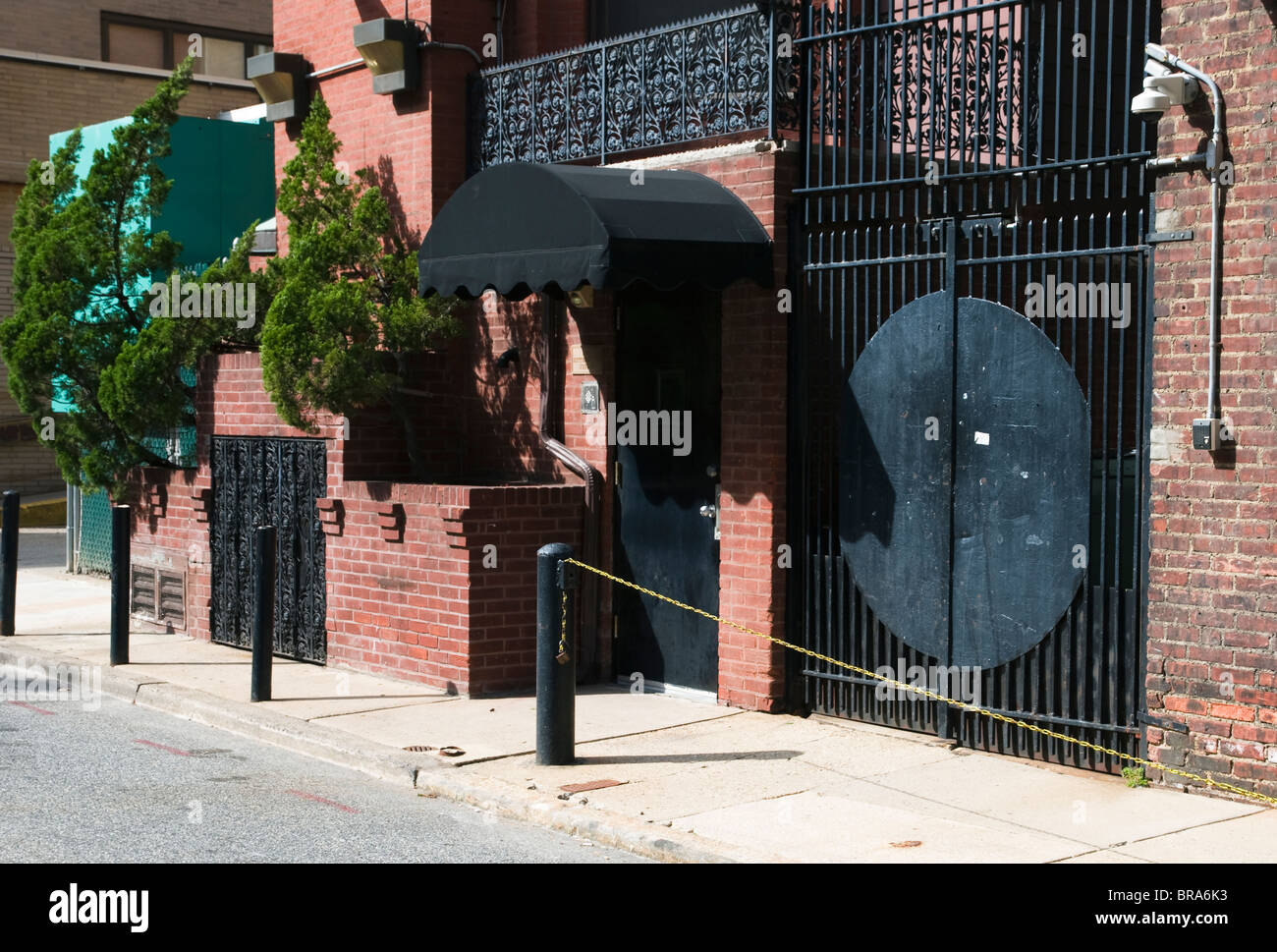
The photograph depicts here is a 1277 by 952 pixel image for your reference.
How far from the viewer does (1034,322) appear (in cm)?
828

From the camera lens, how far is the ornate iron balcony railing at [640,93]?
31.9 ft

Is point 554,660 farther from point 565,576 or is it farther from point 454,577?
point 454,577

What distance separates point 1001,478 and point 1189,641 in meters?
1.46

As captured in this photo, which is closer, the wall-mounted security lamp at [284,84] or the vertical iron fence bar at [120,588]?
the vertical iron fence bar at [120,588]

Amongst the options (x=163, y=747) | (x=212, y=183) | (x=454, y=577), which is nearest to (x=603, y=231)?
(x=454, y=577)

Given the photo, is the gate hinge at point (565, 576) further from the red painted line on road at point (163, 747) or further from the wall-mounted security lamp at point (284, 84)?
the wall-mounted security lamp at point (284, 84)

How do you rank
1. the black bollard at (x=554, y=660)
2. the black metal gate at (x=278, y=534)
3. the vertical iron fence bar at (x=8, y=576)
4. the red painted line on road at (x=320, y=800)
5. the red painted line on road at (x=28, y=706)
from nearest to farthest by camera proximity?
1. the red painted line on road at (x=320, y=800)
2. the black bollard at (x=554, y=660)
3. the red painted line on road at (x=28, y=706)
4. the black metal gate at (x=278, y=534)
5. the vertical iron fence bar at (x=8, y=576)

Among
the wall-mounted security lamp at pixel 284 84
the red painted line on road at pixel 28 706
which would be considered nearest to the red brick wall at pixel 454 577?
the red painted line on road at pixel 28 706

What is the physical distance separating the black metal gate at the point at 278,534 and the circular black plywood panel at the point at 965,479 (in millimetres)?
4722

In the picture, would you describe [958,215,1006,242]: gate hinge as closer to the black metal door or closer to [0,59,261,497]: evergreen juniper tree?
the black metal door

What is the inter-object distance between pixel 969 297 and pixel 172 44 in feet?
76.2

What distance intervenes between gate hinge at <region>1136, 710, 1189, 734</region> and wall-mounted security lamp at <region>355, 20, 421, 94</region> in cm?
760

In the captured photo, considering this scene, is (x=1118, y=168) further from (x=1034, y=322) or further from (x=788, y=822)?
(x=788, y=822)
